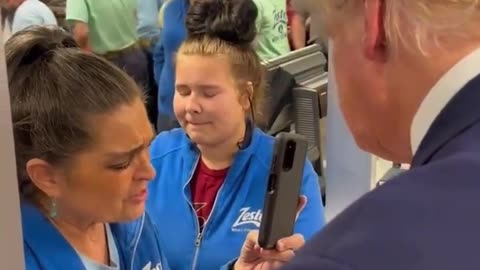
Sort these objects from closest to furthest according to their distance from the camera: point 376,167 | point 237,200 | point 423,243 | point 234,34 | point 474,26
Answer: point 423,243
point 474,26
point 237,200
point 234,34
point 376,167

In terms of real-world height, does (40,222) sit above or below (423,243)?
below

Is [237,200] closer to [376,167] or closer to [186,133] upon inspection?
[186,133]

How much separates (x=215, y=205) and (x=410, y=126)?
3.09ft

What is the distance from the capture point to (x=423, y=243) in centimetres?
55

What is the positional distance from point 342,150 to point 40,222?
854 mm

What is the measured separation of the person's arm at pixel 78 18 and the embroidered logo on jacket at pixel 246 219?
2203 millimetres

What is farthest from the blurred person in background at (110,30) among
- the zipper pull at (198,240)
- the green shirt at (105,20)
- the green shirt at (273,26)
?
the zipper pull at (198,240)

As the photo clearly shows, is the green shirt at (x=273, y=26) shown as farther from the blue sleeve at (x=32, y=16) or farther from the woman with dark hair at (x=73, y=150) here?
the woman with dark hair at (x=73, y=150)

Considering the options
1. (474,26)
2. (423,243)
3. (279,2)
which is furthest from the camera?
(279,2)

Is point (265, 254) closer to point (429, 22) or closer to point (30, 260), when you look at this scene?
point (30, 260)

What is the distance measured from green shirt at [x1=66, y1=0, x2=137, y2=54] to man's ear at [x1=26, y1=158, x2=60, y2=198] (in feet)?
8.28

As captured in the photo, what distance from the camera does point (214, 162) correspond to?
1667mm

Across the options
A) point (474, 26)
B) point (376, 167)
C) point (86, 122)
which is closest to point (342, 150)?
point (376, 167)

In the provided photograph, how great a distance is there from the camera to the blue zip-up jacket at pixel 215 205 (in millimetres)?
1577
